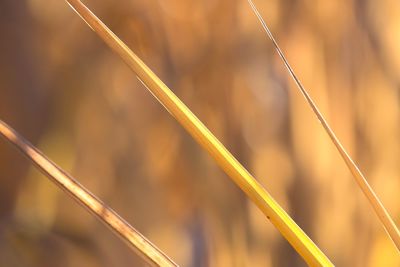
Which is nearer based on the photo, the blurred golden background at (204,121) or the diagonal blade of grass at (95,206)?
the diagonal blade of grass at (95,206)

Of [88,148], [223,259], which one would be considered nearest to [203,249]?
[223,259]

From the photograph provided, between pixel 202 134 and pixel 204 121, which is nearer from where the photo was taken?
pixel 202 134

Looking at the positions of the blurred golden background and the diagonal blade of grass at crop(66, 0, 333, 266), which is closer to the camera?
the diagonal blade of grass at crop(66, 0, 333, 266)

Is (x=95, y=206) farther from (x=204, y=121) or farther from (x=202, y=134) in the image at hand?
(x=204, y=121)

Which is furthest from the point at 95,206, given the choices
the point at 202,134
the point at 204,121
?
the point at 204,121
